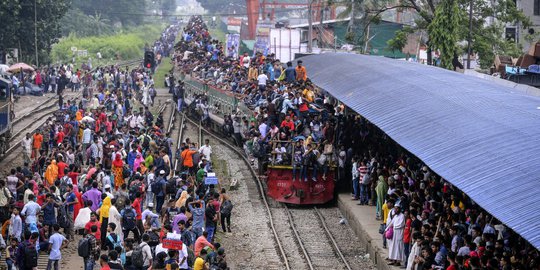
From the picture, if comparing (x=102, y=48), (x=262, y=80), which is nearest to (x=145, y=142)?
(x=262, y=80)

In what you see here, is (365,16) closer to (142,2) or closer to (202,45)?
(202,45)

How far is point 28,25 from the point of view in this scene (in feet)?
175

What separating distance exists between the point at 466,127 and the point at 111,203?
6.37m

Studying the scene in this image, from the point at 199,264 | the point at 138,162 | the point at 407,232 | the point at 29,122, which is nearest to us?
the point at 199,264

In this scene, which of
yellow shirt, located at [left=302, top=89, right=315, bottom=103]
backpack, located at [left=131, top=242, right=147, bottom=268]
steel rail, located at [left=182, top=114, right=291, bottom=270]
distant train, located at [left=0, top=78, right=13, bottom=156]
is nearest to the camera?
backpack, located at [left=131, top=242, right=147, bottom=268]

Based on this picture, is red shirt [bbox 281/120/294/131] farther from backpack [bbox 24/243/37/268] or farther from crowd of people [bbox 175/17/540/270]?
backpack [bbox 24/243/37/268]

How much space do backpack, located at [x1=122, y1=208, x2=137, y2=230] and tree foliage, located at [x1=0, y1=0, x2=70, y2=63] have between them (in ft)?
112

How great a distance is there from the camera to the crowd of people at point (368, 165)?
15.5 metres

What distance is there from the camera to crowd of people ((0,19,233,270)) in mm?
15875

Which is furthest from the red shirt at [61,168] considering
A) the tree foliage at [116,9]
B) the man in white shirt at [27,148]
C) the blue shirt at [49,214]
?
the tree foliage at [116,9]

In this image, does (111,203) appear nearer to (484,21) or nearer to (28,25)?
(484,21)

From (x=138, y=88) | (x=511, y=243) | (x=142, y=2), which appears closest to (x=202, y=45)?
(x=138, y=88)

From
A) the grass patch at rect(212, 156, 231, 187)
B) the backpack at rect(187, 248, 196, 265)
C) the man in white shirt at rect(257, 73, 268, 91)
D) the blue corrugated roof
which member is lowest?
the grass patch at rect(212, 156, 231, 187)

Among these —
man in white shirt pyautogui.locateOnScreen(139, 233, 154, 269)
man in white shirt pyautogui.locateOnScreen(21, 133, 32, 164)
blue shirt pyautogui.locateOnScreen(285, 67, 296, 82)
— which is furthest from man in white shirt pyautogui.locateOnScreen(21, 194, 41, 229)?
blue shirt pyautogui.locateOnScreen(285, 67, 296, 82)
